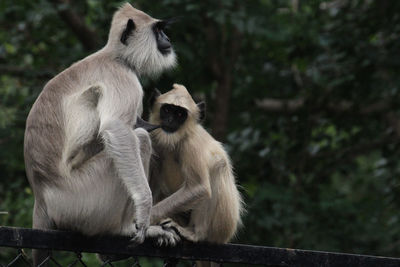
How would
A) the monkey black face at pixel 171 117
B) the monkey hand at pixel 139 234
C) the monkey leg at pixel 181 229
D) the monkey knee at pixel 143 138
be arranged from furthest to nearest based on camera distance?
the monkey black face at pixel 171 117
the monkey leg at pixel 181 229
the monkey knee at pixel 143 138
the monkey hand at pixel 139 234

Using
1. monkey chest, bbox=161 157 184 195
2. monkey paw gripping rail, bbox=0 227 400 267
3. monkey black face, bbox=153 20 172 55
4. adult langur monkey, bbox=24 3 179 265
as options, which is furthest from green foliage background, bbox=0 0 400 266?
monkey paw gripping rail, bbox=0 227 400 267

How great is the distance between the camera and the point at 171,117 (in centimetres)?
Result: 410

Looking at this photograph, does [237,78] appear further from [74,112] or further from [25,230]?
[25,230]

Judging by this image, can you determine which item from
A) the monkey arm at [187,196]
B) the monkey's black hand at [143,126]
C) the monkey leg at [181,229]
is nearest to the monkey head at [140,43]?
the monkey's black hand at [143,126]

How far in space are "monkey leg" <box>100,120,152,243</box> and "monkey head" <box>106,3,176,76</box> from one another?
570 millimetres

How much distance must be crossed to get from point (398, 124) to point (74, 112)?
17.4 feet

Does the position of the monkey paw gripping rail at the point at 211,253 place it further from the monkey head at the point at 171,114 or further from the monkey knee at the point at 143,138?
the monkey head at the point at 171,114

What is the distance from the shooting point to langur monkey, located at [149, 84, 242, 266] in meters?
4.02

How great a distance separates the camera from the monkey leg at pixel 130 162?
337 cm

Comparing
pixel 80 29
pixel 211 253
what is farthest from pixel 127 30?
pixel 80 29

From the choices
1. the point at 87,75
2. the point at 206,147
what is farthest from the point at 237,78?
the point at 87,75

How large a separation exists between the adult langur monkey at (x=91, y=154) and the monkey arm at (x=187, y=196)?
0.40 m

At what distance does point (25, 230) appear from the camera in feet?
8.07

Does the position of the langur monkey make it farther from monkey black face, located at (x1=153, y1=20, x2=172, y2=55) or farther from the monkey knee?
the monkey knee
